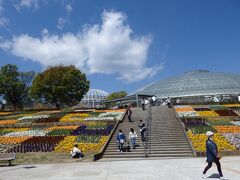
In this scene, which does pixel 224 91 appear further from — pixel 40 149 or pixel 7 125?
pixel 40 149

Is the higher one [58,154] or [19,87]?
[19,87]

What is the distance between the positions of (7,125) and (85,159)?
16149 millimetres

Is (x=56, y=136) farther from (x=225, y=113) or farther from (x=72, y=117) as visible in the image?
(x=225, y=113)

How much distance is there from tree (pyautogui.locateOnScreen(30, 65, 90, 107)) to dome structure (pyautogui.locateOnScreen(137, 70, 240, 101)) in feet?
54.5

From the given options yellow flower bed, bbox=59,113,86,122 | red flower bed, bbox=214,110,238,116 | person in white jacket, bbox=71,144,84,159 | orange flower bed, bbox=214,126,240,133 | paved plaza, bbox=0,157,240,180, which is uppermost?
yellow flower bed, bbox=59,113,86,122

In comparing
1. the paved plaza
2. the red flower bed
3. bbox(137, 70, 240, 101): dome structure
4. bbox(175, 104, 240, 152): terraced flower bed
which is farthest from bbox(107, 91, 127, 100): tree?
the paved plaza

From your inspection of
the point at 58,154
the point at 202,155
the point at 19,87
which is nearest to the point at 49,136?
the point at 58,154

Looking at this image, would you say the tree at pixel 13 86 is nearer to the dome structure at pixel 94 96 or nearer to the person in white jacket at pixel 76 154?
the dome structure at pixel 94 96

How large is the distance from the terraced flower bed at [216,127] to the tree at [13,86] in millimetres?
48261

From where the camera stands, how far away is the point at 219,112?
3584 cm

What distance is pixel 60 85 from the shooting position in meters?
68.6

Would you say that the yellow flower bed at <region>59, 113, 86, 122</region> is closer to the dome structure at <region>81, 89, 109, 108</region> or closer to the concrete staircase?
the concrete staircase

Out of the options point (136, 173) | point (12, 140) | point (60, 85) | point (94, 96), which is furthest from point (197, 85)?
point (94, 96)

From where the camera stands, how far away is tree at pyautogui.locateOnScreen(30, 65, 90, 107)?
6850 cm
